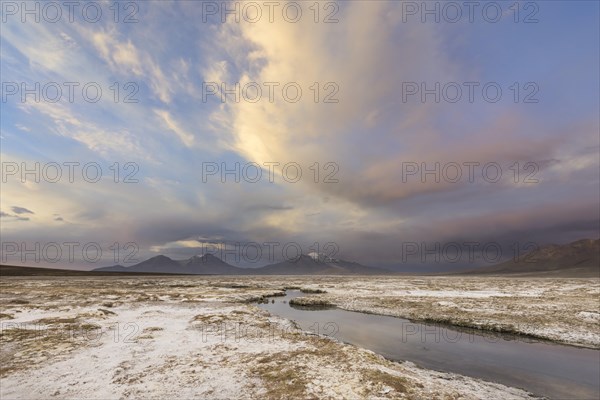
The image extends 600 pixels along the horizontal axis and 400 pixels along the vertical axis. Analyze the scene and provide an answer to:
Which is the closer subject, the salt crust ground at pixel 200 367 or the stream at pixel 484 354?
the salt crust ground at pixel 200 367

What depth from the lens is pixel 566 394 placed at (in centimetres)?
1519

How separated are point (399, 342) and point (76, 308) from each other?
35.7 meters

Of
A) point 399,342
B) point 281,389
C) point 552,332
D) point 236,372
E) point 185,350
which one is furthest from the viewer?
point 552,332

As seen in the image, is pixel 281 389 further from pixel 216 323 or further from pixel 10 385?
pixel 216 323

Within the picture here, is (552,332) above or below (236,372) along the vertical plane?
below

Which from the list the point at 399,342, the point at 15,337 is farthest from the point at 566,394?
the point at 15,337

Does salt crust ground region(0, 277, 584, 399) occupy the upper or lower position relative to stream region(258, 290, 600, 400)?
upper

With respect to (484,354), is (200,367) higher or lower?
higher

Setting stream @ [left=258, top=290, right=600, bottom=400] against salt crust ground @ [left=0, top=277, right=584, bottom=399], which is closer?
salt crust ground @ [left=0, top=277, right=584, bottom=399]

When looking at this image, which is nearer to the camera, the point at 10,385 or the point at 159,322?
the point at 10,385

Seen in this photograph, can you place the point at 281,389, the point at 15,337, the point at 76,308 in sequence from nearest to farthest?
the point at 281,389 < the point at 15,337 < the point at 76,308

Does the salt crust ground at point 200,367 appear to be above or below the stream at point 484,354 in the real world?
above

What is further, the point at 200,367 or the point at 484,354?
the point at 484,354

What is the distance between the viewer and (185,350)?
18984 mm
